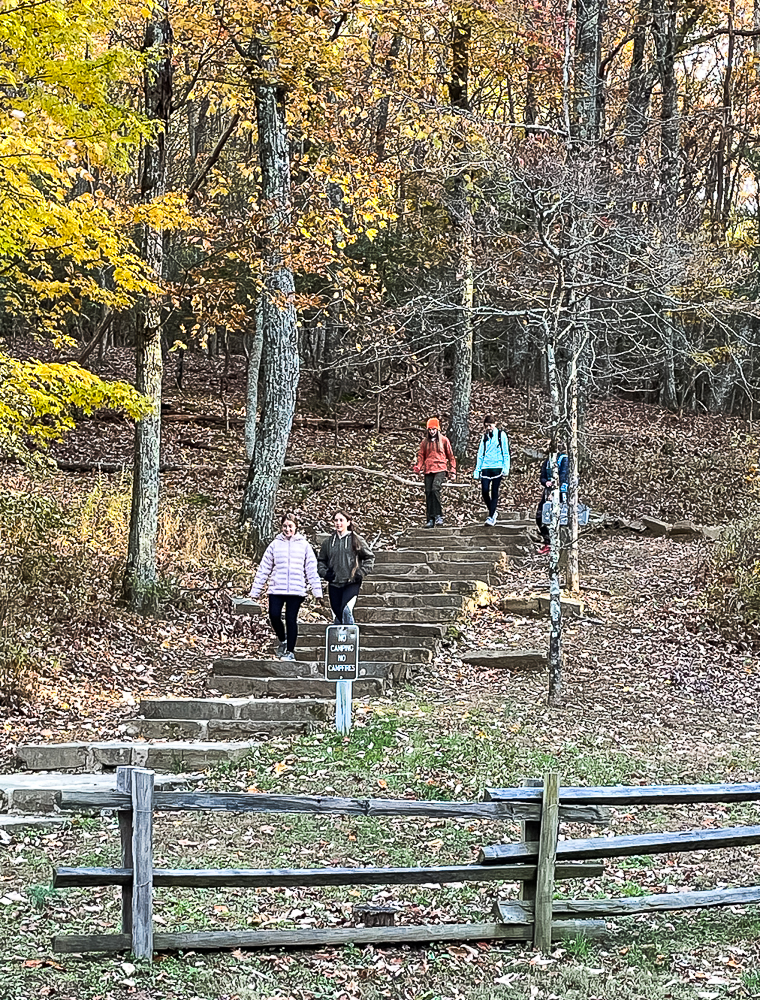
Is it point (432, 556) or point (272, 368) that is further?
point (272, 368)

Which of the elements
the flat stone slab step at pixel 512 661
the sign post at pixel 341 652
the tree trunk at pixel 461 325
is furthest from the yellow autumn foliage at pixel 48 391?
the tree trunk at pixel 461 325

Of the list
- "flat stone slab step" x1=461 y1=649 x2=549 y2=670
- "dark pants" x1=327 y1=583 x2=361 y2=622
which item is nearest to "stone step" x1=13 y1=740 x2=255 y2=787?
"dark pants" x1=327 y1=583 x2=361 y2=622

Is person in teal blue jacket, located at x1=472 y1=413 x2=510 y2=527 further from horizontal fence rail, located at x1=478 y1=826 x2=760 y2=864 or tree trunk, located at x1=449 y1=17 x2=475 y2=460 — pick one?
horizontal fence rail, located at x1=478 y1=826 x2=760 y2=864

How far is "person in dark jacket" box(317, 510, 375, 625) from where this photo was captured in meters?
11.6

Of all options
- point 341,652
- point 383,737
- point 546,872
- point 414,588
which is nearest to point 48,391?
point 341,652

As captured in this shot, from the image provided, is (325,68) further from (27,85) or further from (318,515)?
(318,515)

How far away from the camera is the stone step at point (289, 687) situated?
1112 centimetres

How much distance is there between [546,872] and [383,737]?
11.7ft

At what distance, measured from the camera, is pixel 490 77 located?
2398 centimetres

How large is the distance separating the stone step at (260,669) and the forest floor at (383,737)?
344mm

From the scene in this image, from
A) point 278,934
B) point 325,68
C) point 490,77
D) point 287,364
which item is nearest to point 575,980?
point 278,934

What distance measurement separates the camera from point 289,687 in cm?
1121

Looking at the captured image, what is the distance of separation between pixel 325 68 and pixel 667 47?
14.5 meters

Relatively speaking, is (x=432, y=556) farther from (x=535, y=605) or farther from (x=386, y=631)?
(x=386, y=631)
